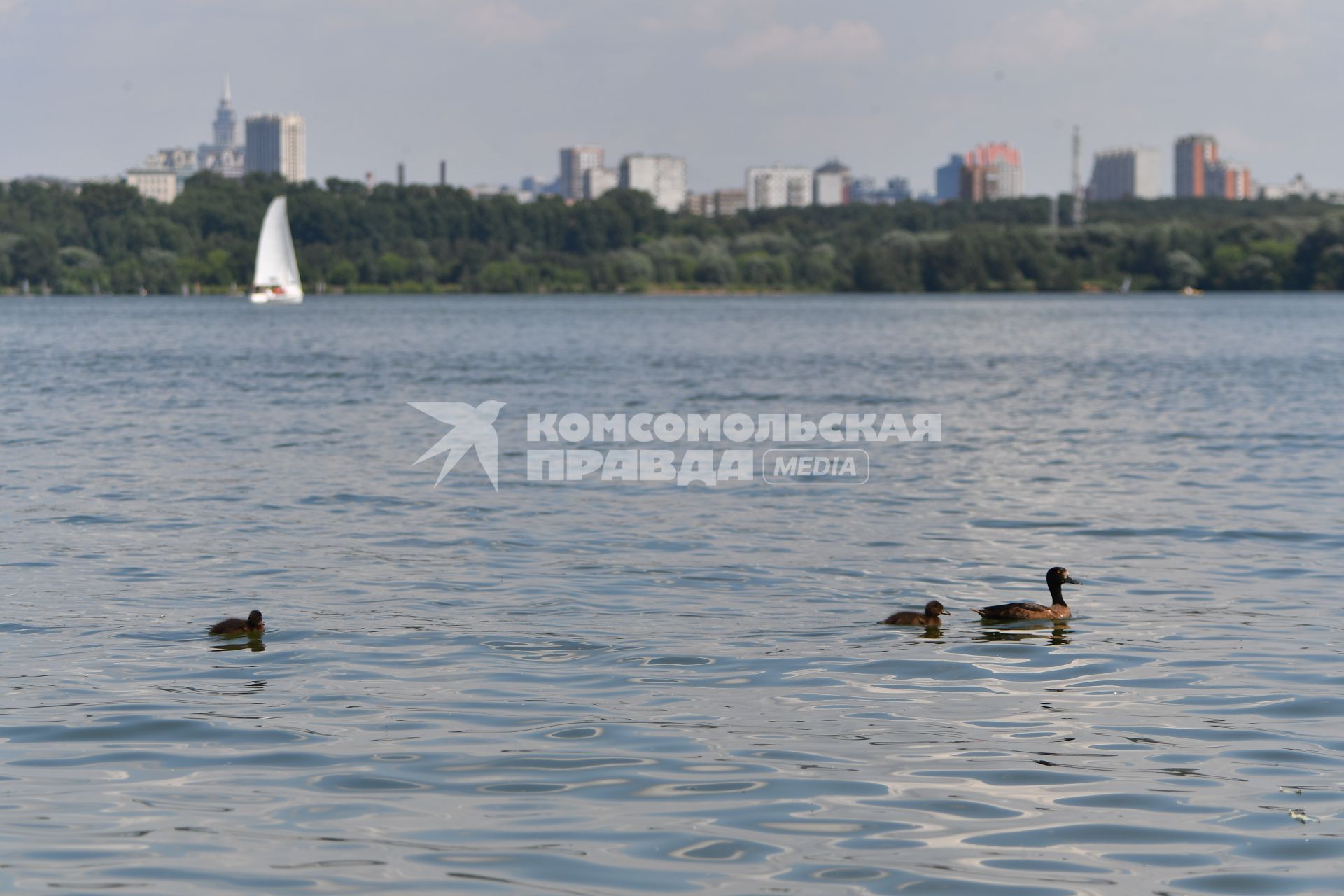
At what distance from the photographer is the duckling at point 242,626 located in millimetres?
13703

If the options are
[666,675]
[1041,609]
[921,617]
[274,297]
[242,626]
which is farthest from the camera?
[274,297]

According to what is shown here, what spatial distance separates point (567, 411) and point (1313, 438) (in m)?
17.0

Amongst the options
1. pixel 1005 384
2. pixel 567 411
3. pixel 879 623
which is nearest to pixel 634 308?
pixel 1005 384

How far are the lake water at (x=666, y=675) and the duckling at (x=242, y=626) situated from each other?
6.2 inches

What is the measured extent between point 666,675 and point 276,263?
135 metres

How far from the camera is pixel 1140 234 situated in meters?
197

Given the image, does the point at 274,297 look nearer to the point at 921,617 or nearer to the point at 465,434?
the point at 465,434

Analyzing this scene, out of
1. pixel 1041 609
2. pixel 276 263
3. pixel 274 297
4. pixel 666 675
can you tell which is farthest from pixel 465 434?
pixel 274 297

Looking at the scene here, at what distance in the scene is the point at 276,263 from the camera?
14138 centimetres

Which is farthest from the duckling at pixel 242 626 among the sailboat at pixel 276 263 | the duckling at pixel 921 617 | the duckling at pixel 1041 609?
the sailboat at pixel 276 263

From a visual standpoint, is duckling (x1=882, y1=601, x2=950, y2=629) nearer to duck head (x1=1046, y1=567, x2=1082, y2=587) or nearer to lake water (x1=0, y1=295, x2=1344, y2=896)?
lake water (x1=0, y1=295, x2=1344, y2=896)

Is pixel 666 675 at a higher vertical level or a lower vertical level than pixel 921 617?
lower

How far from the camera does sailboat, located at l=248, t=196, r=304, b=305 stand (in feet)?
436

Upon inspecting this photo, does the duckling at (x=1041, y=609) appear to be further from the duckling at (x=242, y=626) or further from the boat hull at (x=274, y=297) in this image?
the boat hull at (x=274, y=297)
